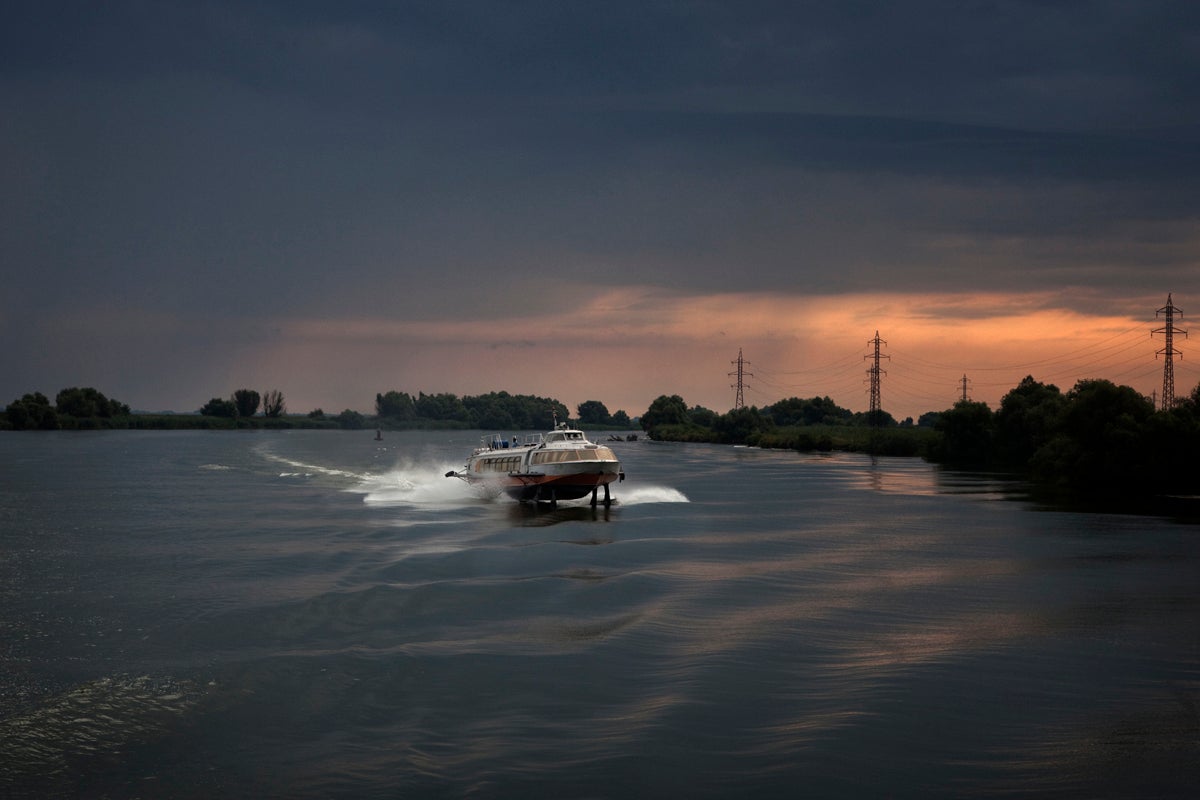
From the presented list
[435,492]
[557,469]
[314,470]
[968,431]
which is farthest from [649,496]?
[968,431]

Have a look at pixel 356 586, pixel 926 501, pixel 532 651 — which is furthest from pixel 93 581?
pixel 926 501

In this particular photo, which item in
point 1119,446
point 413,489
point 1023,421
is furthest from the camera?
point 1023,421

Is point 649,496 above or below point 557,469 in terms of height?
below

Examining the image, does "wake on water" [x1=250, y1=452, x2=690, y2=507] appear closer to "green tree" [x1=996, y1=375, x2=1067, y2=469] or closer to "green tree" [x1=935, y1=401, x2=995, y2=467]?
"green tree" [x1=996, y1=375, x2=1067, y2=469]

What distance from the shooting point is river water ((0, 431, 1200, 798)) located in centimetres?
1499

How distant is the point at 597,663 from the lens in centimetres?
2166

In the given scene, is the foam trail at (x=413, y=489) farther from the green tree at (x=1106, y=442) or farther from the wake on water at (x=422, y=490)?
the green tree at (x=1106, y=442)

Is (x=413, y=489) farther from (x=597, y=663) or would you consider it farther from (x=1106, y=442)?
(x=597, y=663)

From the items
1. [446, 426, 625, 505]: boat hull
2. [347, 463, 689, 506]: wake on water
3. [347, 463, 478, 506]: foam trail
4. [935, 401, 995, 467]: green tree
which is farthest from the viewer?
[935, 401, 995, 467]: green tree

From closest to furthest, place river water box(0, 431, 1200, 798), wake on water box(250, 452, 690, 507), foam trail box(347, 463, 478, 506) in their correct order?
river water box(0, 431, 1200, 798) < wake on water box(250, 452, 690, 507) < foam trail box(347, 463, 478, 506)

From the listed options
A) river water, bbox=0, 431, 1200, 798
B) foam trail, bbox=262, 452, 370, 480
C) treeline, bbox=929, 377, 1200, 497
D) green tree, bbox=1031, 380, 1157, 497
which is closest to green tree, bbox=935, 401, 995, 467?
treeline, bbox=929, 377, 1200, 497

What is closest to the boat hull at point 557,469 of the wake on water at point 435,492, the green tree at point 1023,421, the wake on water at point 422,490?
the wake on water at point 435,492

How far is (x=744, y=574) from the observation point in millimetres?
34469

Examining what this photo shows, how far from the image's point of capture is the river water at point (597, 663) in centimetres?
1499
